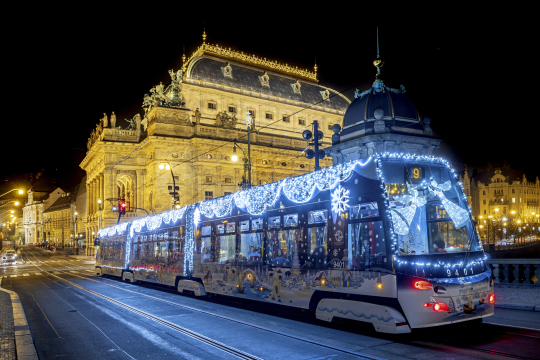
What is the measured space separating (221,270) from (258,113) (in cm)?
5810

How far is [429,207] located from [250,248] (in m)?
5.38

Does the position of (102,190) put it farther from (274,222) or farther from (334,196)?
(334,196)

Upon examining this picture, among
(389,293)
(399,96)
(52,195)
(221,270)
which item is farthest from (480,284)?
(52,195)

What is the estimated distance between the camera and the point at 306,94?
78500 mm

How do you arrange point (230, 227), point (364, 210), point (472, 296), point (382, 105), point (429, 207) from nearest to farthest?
point (472, 296) → point (364, 210) → point (429, 207) → point (230, 227) → point (382, 105)

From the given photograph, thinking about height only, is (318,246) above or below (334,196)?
below

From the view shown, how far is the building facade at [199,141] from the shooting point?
178 feet

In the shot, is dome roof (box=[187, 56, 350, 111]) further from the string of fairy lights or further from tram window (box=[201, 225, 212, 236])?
the string of fairy lights

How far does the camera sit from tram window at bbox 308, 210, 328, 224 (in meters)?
9.56

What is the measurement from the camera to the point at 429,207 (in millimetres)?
8867

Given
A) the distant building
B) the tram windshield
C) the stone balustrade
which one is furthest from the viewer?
the distant building

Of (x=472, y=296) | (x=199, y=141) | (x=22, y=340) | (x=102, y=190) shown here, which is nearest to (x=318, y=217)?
(x=472, y=296)

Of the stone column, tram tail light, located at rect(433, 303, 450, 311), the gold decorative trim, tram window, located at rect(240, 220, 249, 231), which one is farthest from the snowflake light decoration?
the gold decorative trim

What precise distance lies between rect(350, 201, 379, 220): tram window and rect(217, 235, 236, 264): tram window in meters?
5.43
